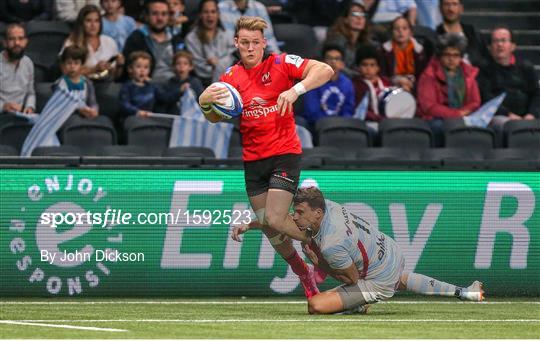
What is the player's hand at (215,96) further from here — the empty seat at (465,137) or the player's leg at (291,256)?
the empty seat at (465,137)

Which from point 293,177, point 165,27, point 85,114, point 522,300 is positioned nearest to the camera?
point 293,177

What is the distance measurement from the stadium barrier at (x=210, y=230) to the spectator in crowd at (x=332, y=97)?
2772 mm

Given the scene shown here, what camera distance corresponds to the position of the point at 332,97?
15258mm

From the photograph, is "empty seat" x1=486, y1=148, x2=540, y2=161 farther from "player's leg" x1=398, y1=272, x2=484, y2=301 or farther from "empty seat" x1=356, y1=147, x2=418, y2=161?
"player's leg" x1=398, y1=272, x2=484, y2=301

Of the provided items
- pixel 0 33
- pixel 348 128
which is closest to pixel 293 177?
pixel 348 128

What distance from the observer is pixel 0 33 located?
15984mm

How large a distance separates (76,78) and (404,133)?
3637 millimetres

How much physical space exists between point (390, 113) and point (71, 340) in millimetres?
8026

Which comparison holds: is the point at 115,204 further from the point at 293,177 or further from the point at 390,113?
the point at 390,113

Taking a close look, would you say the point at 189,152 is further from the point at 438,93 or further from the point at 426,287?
the point at 426,287

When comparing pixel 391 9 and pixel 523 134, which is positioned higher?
pixel 391 9

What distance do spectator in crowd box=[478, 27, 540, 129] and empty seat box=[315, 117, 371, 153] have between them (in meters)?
2.13

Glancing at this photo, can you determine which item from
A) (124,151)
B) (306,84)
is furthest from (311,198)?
(124,151)

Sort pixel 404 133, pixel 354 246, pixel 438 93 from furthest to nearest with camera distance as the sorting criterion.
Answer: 1. pixel 438 93
2. pixel 404 133
3. pixel 354 246
